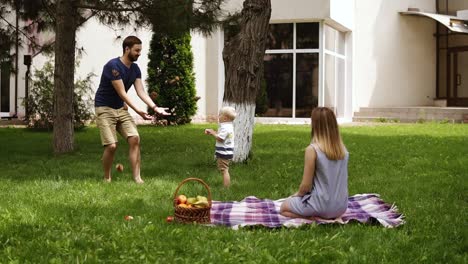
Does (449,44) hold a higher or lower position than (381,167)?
higher

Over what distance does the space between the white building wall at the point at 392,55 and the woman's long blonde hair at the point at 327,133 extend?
1774 centimetres

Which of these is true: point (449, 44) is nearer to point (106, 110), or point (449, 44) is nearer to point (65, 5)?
point (65, 5)

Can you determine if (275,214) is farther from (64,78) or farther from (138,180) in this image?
(64,78)

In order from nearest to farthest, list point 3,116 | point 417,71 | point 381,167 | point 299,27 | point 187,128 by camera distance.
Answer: point 381,167 → point 187,128 → point 3,116 → point 299,27 → point 417,71

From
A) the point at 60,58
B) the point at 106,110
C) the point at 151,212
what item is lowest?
the point at 151,212

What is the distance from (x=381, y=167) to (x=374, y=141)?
13.3 feet

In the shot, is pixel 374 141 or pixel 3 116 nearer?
pixel 374 141

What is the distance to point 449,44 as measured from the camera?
88.8 ft

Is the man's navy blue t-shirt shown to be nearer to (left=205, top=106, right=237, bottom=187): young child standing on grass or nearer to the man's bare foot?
the man's bare foot

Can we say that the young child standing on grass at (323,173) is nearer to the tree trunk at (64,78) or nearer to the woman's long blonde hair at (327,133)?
the woman's long blonde hair at (327,133)

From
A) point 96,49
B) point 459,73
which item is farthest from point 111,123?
point 459,73

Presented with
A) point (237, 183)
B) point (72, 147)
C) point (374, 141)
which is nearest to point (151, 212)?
point (237, 183)

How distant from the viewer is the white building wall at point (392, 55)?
914 inches

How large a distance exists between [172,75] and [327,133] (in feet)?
41.8
